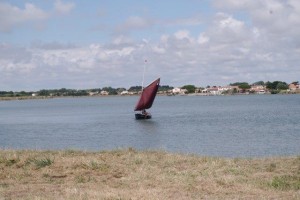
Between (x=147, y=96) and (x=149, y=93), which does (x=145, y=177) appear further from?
(x=147, y=96)

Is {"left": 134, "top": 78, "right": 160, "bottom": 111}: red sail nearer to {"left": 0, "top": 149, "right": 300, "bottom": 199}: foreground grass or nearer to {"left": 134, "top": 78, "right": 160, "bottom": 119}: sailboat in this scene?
{"left": 134, "top": 78, "right": 160, "bottom": 119}: sailboat

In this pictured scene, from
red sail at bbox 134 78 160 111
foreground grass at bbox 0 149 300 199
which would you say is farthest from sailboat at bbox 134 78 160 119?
foreground grass at bbox 0 149 300 199

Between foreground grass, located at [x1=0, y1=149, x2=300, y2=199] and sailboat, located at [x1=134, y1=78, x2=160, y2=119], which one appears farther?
sailboat, located at [x1=134, y1=78, x2=160, y2=119]

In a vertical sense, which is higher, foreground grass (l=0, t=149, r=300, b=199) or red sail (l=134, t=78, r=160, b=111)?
red sail (l=134, t=78, r=160, b=111)

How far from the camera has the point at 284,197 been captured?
11.1 m

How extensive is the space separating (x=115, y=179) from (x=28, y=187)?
2.51 metres

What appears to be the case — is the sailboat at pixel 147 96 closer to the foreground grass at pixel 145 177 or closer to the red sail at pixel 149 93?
the red sail at pixel 149 93

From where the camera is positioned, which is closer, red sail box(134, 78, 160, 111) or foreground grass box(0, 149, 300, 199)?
foreground grass box(0, 149, 300, 199)

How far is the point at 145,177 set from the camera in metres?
14.0

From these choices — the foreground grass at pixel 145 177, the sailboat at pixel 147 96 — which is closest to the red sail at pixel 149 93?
the sailboat at pixel 147 96

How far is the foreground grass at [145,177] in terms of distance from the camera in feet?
38.4

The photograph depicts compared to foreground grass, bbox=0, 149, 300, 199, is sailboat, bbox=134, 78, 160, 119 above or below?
above

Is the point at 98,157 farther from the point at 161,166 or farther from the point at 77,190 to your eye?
the point at 77,190

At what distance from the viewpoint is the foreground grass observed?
11695 millimetres
